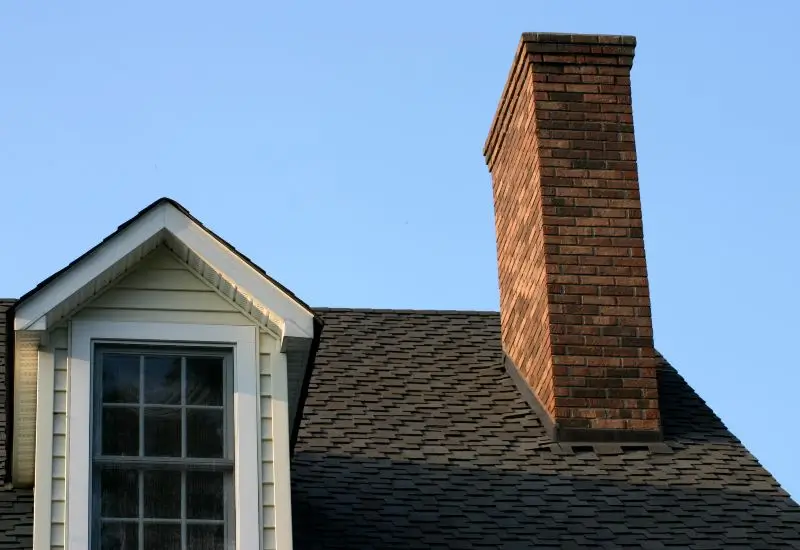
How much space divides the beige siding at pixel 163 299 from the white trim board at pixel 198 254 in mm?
187

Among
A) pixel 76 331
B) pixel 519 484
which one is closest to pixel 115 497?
pixel 76 331

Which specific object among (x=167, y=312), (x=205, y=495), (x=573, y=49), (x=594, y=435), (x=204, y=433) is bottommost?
(x=205, y=495)

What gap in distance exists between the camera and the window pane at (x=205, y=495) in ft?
30.1

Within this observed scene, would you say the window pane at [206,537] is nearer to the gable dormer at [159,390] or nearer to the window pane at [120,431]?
the gable dormer at [159,390]

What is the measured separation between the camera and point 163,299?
9719mm

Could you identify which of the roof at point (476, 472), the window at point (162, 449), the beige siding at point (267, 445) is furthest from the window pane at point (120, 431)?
the roof at point (476, 472)

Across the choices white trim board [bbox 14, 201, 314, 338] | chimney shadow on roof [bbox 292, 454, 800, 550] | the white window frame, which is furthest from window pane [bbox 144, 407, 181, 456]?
chimney shadow on roof [bbox 292, 454, 800, 550]

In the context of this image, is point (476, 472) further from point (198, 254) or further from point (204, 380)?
point (198, 254)

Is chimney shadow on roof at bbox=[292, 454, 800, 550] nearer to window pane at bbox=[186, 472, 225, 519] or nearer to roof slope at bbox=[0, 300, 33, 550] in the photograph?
window pane at bbox=[186, 472, 225, 519]

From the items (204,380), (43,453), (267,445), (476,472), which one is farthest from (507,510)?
(43,453)

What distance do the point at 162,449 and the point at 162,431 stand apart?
11 cm

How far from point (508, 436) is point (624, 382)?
96cm

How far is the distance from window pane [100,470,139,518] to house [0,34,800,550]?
1cm

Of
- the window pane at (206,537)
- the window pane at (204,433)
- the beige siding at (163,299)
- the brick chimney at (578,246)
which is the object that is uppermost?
the brick chimney at (578,246)
